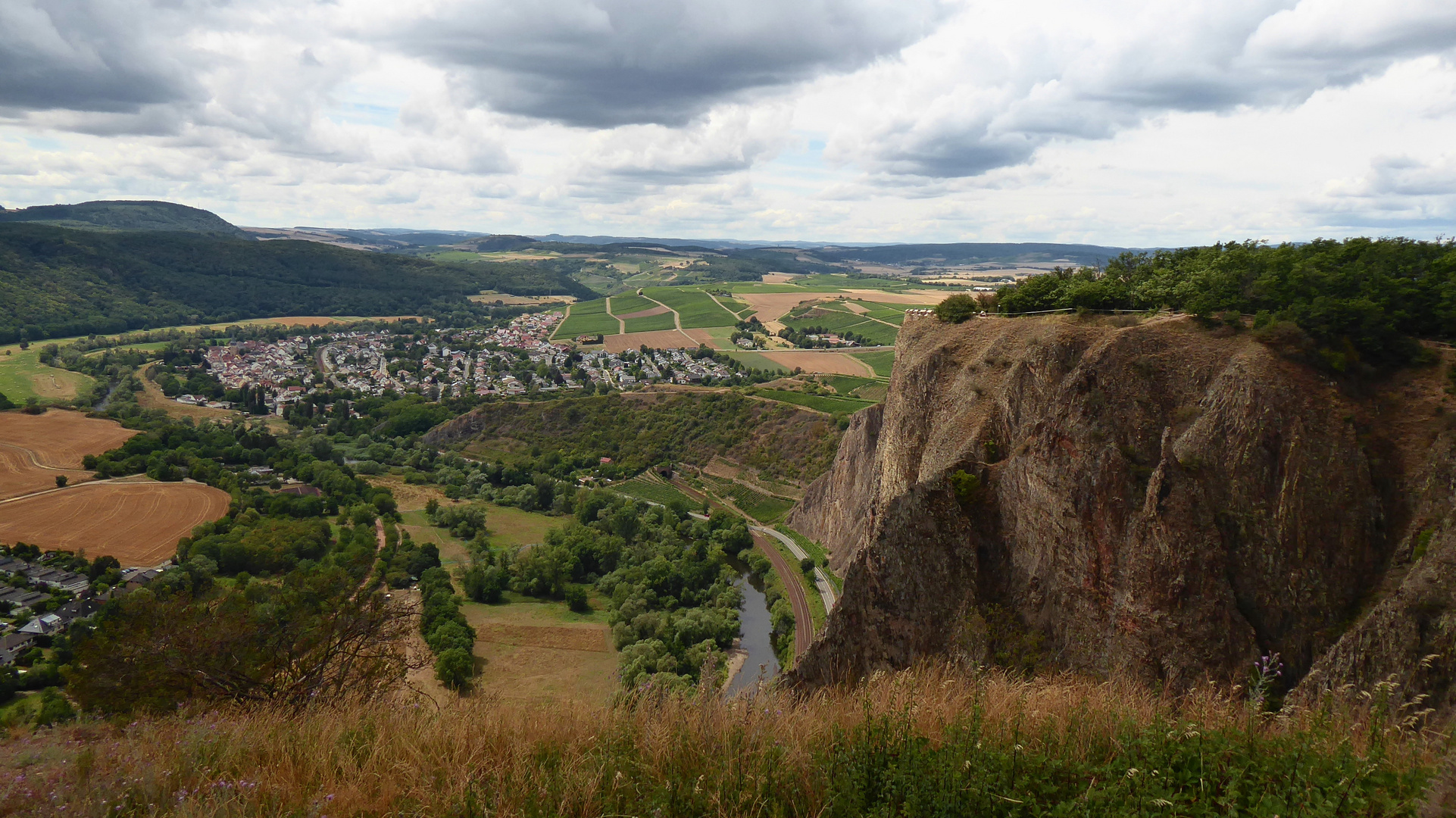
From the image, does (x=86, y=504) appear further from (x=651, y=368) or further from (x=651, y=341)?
(x=651, y=341)

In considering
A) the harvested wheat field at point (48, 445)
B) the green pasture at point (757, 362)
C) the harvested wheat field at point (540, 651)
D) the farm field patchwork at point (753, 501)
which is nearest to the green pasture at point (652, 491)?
the farm field patchwork at point (753, 501)

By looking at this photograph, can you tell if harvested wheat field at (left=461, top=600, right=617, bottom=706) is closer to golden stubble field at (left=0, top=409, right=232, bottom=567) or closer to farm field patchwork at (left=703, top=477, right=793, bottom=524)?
farm field patchwork at (left=703, top=477, right=793, bottom=524)

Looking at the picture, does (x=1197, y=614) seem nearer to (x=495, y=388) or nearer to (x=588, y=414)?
(x=588, y=414)

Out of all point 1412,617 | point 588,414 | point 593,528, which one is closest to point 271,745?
point 1412,617

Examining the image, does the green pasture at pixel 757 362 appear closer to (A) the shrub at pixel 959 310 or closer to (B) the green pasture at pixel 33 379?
(A) the shrub at pixel 959 310

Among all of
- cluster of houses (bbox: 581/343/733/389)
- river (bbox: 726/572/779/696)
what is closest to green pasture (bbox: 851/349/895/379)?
cluster of houses (bbox: 581/343/733/389)
